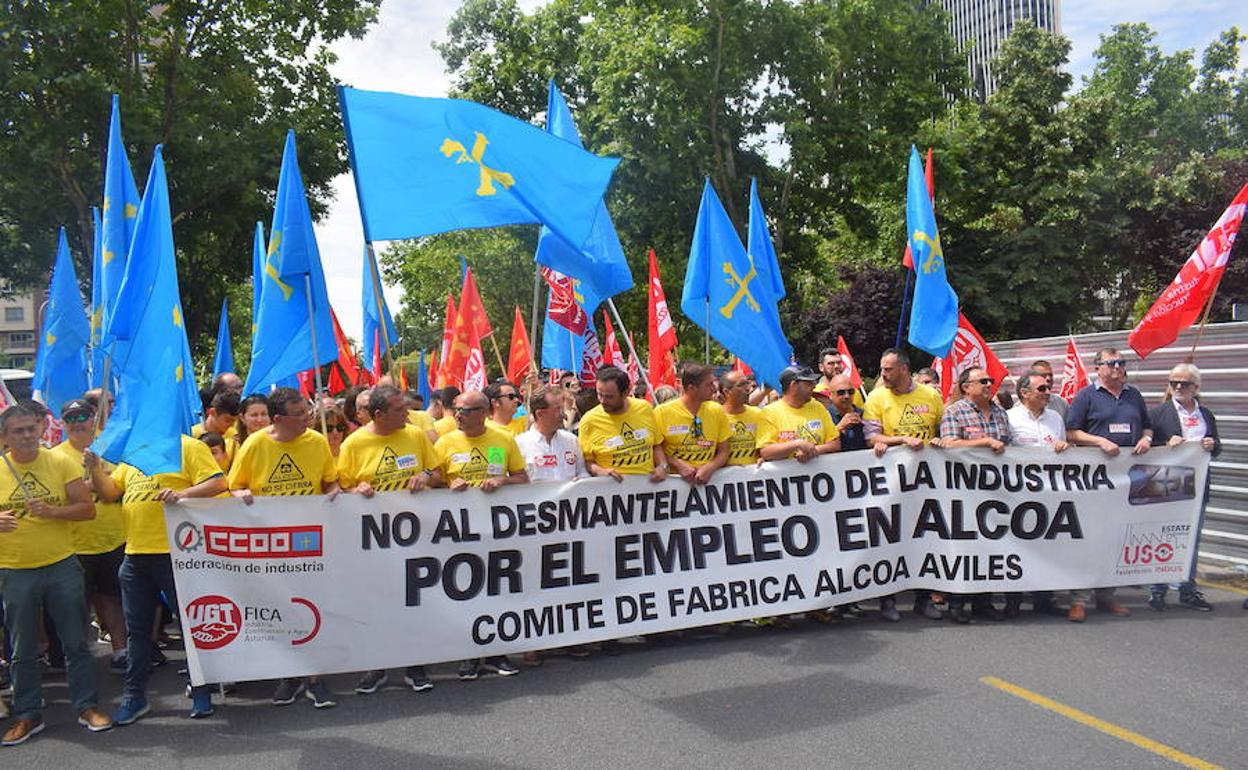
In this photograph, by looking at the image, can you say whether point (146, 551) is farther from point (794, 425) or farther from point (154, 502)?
point (794, 425)

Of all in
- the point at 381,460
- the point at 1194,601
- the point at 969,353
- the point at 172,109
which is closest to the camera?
the point at 381,460

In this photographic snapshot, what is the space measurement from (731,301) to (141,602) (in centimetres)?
513

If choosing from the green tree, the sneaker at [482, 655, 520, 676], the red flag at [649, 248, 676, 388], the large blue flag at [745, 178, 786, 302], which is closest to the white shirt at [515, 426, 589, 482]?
the sneaker at [482, 655, 520, 676]

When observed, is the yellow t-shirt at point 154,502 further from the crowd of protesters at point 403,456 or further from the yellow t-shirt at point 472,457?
the yellow t-shirt at point 472,457

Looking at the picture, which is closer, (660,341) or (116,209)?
(116,209)

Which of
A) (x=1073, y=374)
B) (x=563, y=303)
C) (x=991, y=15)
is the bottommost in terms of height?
(x=1073, y=374)

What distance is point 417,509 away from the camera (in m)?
6.04

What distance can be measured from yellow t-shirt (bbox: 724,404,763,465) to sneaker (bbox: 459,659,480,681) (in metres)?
2.25

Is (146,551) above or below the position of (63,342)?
below

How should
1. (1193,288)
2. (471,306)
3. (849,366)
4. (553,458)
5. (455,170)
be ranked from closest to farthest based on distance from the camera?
(455,170) < (553,458) < (1193,288) < (849,366) < (471,306)

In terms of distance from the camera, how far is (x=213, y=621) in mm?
5570

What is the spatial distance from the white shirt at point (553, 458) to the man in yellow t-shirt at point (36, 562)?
268 cm

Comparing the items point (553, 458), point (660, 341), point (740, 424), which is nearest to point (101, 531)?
point (553, 458)

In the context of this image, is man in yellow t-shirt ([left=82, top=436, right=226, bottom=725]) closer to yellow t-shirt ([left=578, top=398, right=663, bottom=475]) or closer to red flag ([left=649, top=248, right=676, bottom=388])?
yellow t-shirt ([left=578, top=398, right=663, bottom=475])
